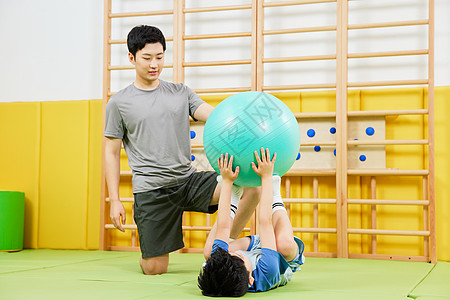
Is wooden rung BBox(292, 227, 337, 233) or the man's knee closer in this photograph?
the man's knee

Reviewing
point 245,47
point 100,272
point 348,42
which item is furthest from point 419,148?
point 100,272

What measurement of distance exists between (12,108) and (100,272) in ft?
7.60

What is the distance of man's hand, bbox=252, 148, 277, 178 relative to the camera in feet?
7.13

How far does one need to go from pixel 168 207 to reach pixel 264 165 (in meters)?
0.94

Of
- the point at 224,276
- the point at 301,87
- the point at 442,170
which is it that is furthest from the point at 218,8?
the point at 224,276

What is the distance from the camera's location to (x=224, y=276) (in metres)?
1.95

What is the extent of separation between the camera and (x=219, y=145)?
223cm

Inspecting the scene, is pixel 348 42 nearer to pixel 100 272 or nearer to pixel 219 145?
pixel 219 145

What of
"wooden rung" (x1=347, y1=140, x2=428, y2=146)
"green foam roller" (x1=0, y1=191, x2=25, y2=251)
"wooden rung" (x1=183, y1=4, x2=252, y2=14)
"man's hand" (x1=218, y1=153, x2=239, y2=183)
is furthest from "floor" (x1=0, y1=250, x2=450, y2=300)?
"wooden rung" (x1=183, y1=4, x2=252, y2=14)

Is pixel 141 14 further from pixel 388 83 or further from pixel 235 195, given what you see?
pixel 235 195

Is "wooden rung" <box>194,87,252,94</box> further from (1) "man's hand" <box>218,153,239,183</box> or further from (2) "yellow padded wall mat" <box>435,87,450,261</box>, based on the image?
(1) "man's hand" <box>218,153,239,183</box>

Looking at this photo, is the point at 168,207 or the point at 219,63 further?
the point at 219,63

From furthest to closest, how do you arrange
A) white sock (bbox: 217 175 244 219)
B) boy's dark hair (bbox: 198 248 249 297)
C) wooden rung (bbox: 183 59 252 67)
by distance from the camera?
wooden rung (bbox: 183 59 252 67), white sock (bbox: 217 175 244 219), boy's dark hair (bbox: 198 248 249 297)

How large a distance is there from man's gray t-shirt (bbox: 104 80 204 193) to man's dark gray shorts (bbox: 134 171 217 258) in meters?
0.05
